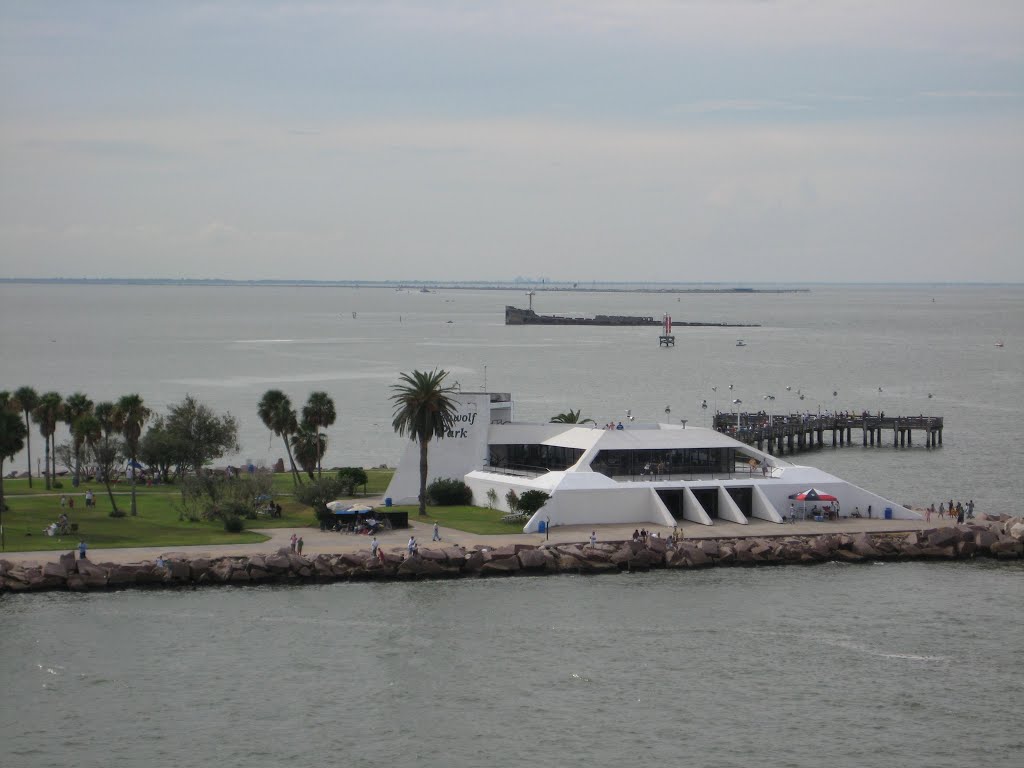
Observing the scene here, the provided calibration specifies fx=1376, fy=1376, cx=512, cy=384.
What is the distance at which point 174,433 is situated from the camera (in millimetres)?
67812

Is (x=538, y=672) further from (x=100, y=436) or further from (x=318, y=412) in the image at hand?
(x=318, y=412)

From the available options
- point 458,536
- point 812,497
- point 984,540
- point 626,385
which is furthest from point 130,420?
point 626,385

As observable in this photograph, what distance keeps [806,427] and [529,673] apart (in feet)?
204

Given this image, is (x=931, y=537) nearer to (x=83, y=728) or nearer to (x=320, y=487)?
(x=320, y=487)

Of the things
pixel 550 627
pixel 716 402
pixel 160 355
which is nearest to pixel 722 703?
pixel 550 627

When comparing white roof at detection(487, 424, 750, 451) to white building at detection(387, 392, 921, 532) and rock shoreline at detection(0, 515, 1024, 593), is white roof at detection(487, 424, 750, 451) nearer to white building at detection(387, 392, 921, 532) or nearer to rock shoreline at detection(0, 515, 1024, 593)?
white building at detection(387, 392, 921, 532)

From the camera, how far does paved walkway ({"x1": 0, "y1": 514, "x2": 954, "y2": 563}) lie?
49.5 meters

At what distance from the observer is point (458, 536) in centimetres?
5344

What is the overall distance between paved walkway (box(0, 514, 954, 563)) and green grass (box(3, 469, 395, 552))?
34.5 inches

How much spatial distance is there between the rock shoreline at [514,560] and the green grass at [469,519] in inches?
150

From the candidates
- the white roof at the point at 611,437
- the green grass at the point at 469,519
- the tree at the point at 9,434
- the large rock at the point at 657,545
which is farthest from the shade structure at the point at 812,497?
the tree at the point at 9,434

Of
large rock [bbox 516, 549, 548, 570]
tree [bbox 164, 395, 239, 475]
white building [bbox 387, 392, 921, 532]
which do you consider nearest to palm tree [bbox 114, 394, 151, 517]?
tree [bbox 164, 395, 239, 475]

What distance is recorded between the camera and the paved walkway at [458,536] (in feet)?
162

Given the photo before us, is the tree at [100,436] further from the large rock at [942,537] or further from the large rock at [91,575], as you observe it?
the large rock at [942,537]
